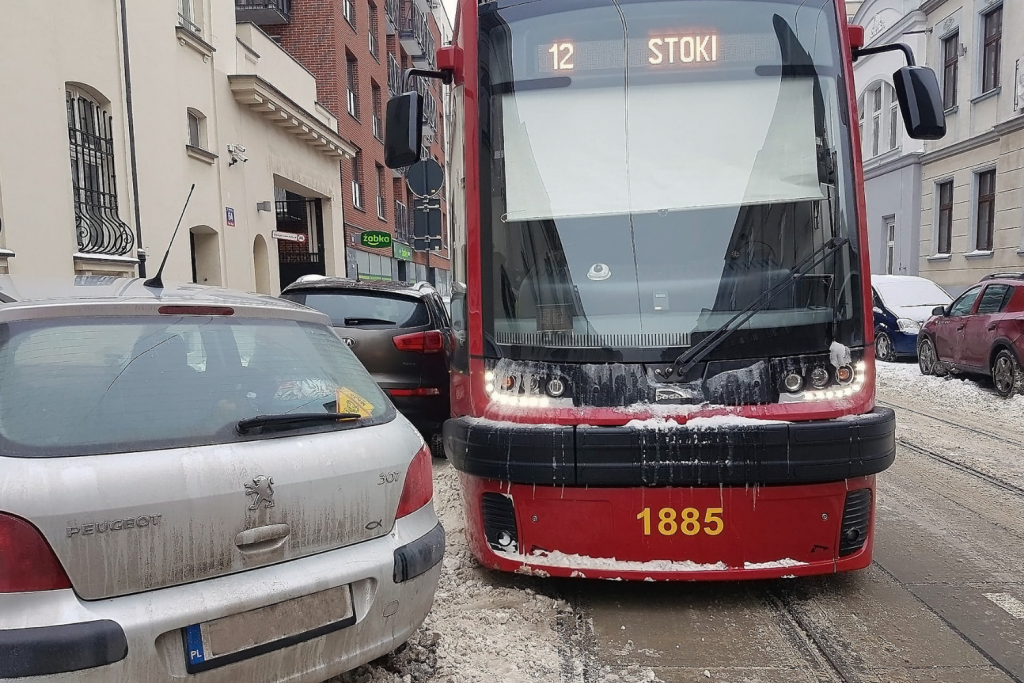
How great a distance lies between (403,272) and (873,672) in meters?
30.5

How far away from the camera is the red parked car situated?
945cm

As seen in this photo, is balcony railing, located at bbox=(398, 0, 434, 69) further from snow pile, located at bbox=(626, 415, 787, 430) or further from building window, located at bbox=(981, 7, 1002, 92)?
snow pile, located at bbox=(626, 415, 787, 430)

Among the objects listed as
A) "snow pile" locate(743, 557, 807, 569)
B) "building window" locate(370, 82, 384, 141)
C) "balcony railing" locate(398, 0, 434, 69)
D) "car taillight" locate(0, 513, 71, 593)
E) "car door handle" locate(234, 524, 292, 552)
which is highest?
"balcony railing" locate(398, 0, 434, 69)

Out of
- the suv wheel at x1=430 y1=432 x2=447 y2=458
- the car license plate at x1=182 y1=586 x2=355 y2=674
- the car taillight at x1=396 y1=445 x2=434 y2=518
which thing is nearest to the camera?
the car license plate at x1=182 y1=586 x2=355 y2=674

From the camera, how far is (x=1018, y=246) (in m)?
18.1

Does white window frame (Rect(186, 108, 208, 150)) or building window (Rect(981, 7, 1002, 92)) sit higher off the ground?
building window (Rect(981, 7, 1002, 92))

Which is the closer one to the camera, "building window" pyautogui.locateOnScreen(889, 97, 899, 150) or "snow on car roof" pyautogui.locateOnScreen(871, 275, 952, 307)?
"snow on car roof" pyautogui.locateOnScreen(871, 275, 952, 307)

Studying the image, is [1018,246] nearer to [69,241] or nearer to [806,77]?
[806,77]

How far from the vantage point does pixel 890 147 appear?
25609 mm

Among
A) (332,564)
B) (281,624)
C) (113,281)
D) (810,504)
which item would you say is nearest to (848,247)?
(810,504)

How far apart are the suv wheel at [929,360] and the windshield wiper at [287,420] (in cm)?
1161

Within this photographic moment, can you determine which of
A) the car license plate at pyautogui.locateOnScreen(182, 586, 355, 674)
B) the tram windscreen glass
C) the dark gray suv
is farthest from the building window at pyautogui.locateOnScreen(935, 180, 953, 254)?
the car license plate at pyautogui.locateOnScreen(182, 586, 355, 674)

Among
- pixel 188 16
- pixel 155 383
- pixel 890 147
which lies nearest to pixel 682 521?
pixel 155 383

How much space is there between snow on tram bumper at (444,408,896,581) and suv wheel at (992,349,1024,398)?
24.4 ft
